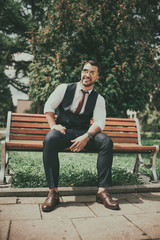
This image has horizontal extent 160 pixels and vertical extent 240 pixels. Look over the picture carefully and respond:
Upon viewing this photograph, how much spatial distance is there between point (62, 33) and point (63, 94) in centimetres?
500

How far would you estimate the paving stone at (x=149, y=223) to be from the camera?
7.80 ft

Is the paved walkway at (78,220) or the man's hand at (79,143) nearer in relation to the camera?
the paved walkway at (78,220)

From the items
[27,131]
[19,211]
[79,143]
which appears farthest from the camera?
[27,131]

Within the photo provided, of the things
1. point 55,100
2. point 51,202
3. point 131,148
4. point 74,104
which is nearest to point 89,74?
point 74,104

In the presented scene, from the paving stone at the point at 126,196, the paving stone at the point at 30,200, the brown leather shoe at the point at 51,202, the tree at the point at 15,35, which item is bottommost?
the paving stone at the point at 126,196

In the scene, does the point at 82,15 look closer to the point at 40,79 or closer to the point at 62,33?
the point at 62,33

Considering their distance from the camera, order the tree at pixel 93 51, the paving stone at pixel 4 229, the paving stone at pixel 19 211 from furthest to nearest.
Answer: the tree at pixel 93 51, the paving stone at pixel 19 211, the paving stone at pixel 4 229

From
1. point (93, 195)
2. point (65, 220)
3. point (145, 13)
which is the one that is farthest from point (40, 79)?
point (145, 13)

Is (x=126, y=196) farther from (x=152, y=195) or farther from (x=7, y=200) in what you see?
(x=7, y=200)

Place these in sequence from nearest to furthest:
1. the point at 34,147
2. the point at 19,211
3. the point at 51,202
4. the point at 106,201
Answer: the point at 19,211 < the point at 51,202 < the point at 106,201 < the point at 34,147

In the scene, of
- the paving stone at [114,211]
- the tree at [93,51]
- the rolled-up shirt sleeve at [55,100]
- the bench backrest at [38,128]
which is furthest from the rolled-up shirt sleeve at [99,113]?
the tree at [93,51]

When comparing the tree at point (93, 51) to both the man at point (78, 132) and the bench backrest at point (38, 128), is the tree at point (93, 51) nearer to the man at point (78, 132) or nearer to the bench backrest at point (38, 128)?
the bench backrest at point (38, 128)

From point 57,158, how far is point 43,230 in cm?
100

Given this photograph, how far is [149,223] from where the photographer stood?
2.62 meters
